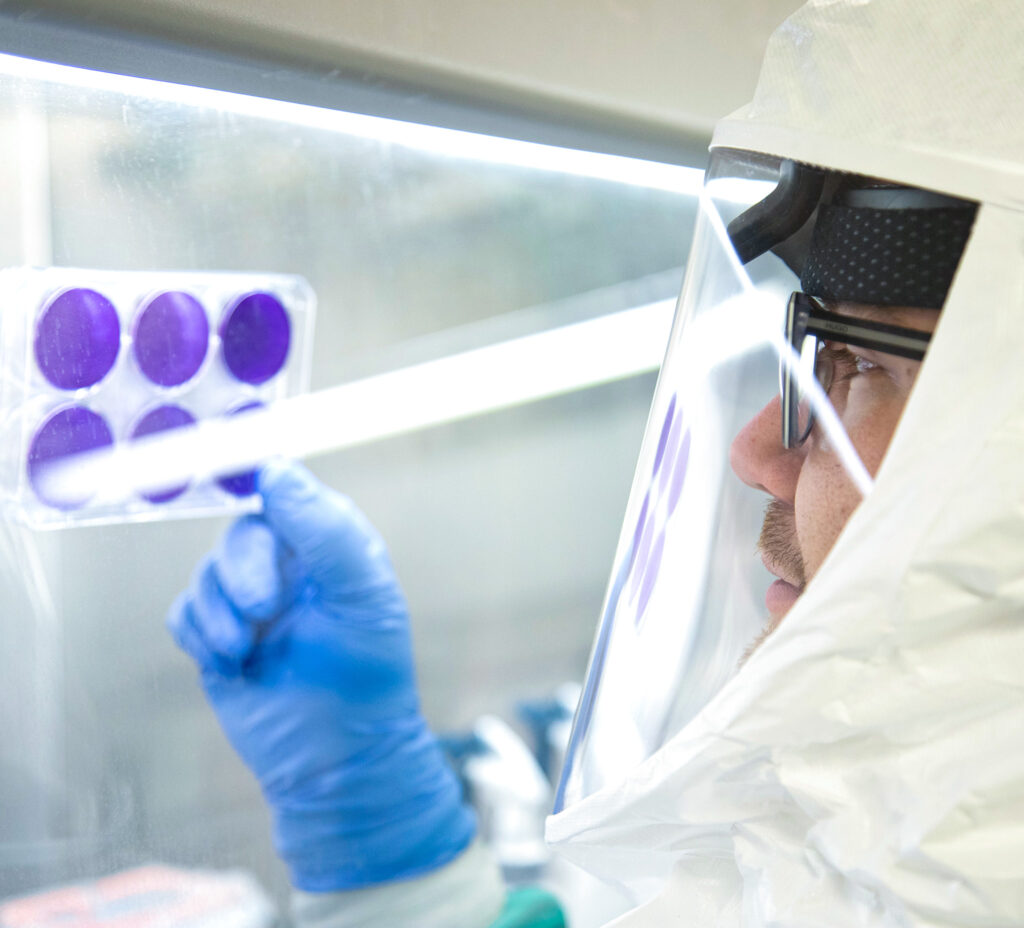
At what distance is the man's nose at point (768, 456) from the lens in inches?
34.4

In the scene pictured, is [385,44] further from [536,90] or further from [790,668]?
[790,668]

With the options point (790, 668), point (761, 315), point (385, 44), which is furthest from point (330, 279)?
point (790, 668)

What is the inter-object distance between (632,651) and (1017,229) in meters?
0.46

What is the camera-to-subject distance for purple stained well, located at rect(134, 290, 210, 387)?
2.73 ft

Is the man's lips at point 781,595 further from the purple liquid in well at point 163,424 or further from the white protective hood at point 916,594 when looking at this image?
the purple liquid in well at point 163,424

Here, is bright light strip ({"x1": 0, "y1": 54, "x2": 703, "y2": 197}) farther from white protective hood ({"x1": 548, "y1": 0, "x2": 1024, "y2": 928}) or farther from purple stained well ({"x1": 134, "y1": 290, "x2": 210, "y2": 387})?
white protective hood ({"x1": 548, "y1": 0, "x2": 1024, "y2": 928})

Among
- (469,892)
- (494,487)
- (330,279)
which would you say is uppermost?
(330,279)

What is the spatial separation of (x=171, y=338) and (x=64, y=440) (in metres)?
0.13

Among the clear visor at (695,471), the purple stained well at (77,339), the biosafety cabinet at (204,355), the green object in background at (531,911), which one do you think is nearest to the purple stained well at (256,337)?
the biosafety cabinet at (204,355)

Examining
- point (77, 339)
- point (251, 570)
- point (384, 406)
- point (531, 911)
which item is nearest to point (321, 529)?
point (251, 570)

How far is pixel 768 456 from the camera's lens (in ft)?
2.87

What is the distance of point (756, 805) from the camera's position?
0.74m

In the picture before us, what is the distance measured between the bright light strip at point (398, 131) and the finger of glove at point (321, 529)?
329 millimetres

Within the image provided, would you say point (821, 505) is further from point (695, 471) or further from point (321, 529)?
point (321, 529)
